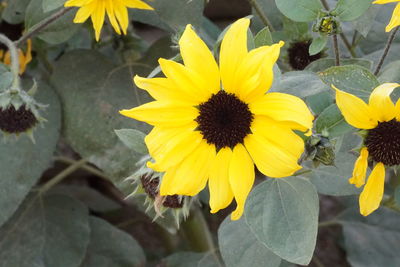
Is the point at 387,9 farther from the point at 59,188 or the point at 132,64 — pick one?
the point at 59,188

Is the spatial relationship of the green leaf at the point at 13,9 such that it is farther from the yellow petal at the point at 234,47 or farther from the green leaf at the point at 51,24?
the yellow petal at the point at 234,47

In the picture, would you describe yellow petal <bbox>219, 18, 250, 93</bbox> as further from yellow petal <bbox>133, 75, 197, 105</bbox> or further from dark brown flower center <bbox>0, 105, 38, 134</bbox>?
dark brown flower center <bbox>0, 105, 38, 134</bbox>

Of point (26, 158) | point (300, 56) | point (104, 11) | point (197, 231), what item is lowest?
point (197, 231)

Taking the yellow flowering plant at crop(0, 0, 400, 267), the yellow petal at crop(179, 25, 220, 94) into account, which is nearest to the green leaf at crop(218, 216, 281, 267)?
the yellow flowering plant at crop(0, 0, 400, 267)

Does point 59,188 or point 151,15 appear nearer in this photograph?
point 151,15

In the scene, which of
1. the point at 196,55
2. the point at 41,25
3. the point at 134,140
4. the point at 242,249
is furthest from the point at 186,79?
the point at 41,25

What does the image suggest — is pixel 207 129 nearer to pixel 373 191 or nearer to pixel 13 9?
pixel 373 191

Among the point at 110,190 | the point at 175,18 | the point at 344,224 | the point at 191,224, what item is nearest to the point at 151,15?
the point at 175,18

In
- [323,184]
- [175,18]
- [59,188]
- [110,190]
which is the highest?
[175,18]
